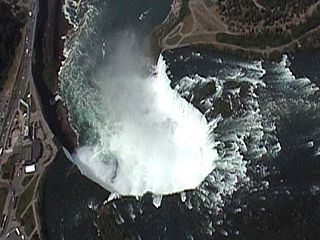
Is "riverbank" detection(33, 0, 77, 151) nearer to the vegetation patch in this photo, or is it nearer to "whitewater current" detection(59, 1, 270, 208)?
"whitewater current" detection(59, 1, 270, 208)

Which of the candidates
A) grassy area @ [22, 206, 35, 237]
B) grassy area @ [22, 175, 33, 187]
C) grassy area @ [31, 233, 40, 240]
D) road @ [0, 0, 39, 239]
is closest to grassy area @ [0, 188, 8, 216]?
road @ [0, 0, 39, 239]

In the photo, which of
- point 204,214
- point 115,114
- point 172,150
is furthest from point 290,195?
point 115,114

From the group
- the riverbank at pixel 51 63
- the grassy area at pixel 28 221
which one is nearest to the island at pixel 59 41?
the riverbank at pixel 51 63

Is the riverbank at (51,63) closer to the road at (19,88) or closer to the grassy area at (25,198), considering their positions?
the road at (19,88)

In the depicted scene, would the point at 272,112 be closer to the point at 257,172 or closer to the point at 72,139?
the point at 257,172

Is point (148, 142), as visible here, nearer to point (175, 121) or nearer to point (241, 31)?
point (175, 121)
